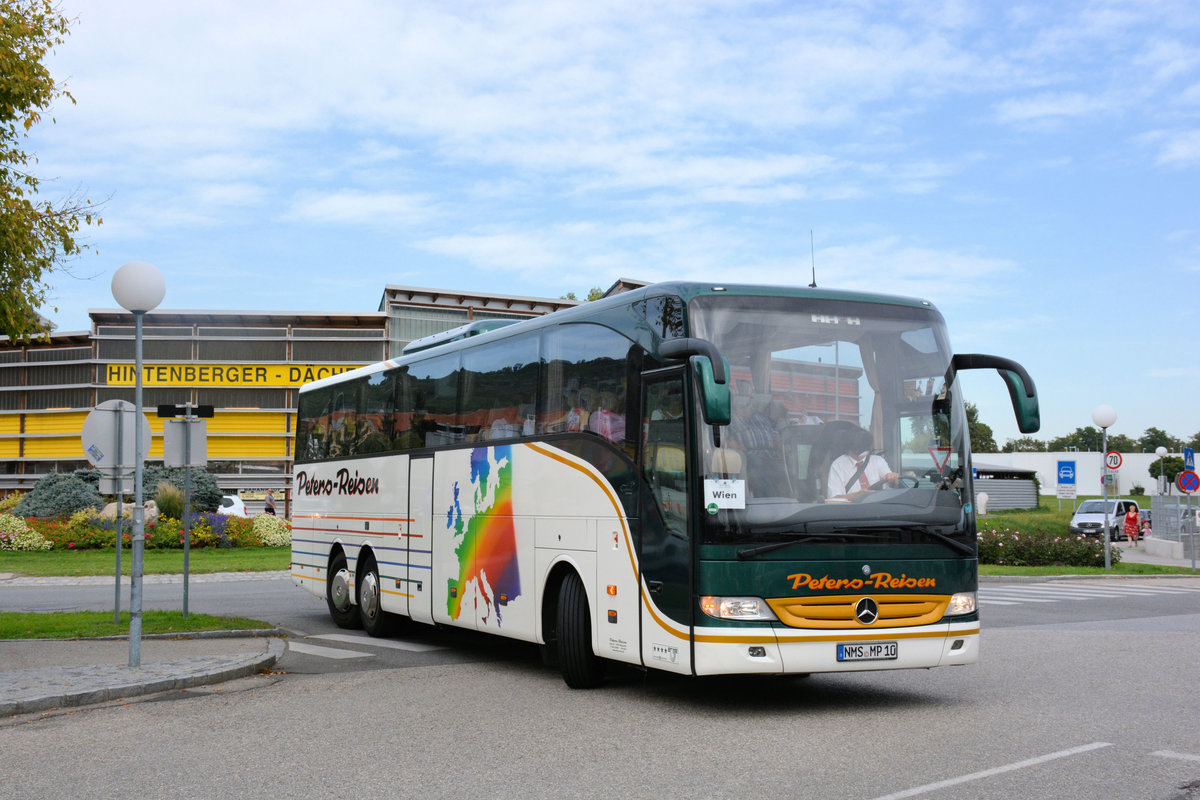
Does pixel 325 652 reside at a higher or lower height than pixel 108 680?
lower

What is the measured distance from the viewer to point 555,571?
37.0ft

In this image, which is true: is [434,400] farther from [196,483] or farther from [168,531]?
[196,483]

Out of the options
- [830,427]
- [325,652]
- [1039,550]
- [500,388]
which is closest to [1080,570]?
[1039,550]

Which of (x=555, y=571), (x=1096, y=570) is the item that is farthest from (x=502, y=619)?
(x=1096, y=570)

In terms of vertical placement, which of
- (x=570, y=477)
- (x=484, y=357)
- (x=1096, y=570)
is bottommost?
(x=1096, y=570)

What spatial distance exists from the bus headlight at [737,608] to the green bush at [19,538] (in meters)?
29.9

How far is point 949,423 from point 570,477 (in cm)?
327

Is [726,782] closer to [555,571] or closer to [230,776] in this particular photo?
[230,776]

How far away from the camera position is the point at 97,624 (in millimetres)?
15664

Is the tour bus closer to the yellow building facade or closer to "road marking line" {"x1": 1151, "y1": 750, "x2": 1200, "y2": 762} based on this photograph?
"road marking line" {"x1": 1151, "y1": 750, "x2": 1200, "y2": 762}

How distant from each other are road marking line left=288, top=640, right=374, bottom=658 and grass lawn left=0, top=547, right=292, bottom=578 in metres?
13.2

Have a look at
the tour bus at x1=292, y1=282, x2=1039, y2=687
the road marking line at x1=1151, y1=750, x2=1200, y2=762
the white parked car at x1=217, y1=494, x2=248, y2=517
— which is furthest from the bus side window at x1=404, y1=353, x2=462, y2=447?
the white parked car at x1=217, y1=494, x2=248, y2=517

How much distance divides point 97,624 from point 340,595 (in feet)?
9.94

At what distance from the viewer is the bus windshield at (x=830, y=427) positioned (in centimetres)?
916
